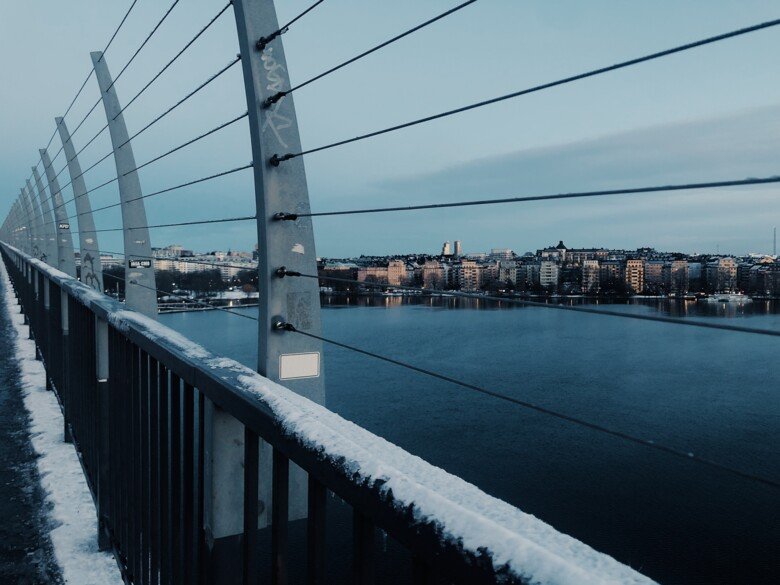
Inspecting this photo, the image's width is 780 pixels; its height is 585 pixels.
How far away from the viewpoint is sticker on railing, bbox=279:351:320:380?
74.8 inches

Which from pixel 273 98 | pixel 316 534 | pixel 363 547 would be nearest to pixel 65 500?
pixel 273 98

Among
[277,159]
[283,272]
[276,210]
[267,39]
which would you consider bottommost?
[283,272]

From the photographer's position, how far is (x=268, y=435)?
0.83 meters

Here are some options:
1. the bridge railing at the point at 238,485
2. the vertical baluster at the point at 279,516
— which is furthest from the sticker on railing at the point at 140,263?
the vertical baluster at the point at 279,516

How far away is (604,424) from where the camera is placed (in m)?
38.4

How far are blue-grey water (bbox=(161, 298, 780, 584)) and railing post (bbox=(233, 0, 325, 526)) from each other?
85.9ft

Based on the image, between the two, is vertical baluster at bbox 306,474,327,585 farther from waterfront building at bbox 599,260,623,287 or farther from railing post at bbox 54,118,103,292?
waterfront building at bbox 599,260,623,287

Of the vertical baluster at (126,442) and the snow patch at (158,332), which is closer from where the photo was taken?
the snow patch at (158,332)

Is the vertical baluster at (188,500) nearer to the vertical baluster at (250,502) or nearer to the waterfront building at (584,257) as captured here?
the vertical baluster at (250,502)

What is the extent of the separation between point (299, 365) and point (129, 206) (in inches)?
136

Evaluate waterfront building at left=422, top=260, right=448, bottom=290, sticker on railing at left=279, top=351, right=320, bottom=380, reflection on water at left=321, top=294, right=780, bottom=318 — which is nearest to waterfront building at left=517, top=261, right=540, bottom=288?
waterfront building at left=422, top=260, right=448, bottom=290

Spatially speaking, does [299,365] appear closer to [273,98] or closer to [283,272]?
[283,272]

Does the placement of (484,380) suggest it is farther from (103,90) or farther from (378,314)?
(103,90)

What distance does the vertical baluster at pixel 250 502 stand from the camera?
0.93 meters
